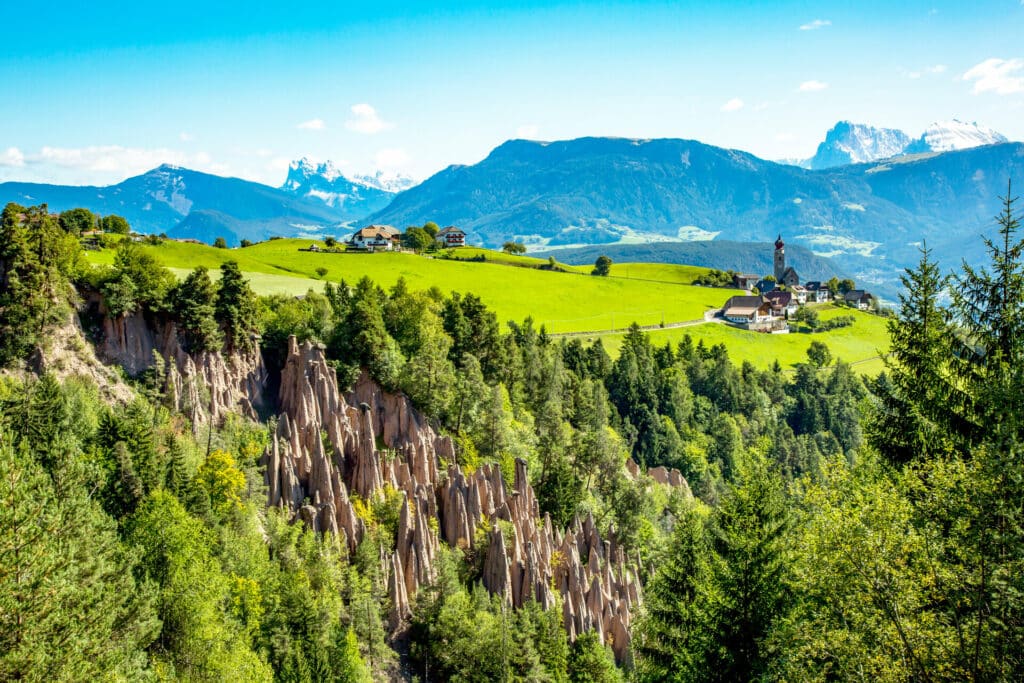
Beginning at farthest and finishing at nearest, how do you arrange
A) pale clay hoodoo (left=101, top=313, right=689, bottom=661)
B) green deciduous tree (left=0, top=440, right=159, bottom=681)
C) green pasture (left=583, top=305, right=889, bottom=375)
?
green pasture (left=583, top=305, right=889, bottom=375) → pale clay hoodoo (left=101, top=313, right=689, bottom=661) → green deciduous tree (left=0, top=440, right=159, bottom=681)

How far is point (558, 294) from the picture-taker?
497ft

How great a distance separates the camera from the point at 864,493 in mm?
25406

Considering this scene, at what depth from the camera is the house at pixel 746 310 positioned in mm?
160750

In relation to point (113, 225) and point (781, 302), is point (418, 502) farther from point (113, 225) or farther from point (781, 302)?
point (781, 302)

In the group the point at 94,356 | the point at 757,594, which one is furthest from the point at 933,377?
the point at 94,356

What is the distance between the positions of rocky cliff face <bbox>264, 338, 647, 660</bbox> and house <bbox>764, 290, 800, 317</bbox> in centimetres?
13299

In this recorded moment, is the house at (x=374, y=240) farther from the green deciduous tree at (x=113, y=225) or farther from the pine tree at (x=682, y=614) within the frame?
the pine tree at (x=682, y=614)

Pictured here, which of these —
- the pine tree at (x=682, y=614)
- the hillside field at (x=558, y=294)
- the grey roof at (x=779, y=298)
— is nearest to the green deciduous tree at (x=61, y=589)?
the pine tree at (x=682, y=614)

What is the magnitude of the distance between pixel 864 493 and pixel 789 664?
8096 millimetres

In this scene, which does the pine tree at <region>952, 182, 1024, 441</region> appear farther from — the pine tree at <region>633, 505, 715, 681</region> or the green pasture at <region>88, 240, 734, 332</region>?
the green pasture at <region>88, 240, 734, 332</region>

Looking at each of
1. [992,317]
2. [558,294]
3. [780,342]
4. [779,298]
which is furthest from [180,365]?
[779,298]

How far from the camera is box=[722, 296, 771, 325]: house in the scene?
16075 cm

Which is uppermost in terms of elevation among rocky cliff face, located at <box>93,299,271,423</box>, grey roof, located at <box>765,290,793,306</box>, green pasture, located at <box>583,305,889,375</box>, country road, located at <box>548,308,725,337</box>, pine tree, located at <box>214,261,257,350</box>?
pine tree, located at <box>214,261,257,350</box>

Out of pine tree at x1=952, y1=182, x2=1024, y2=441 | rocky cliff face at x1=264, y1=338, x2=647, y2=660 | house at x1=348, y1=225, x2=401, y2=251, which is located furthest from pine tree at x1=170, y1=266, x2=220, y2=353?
house at x1=348, y1=225, x2=401, y2=251
